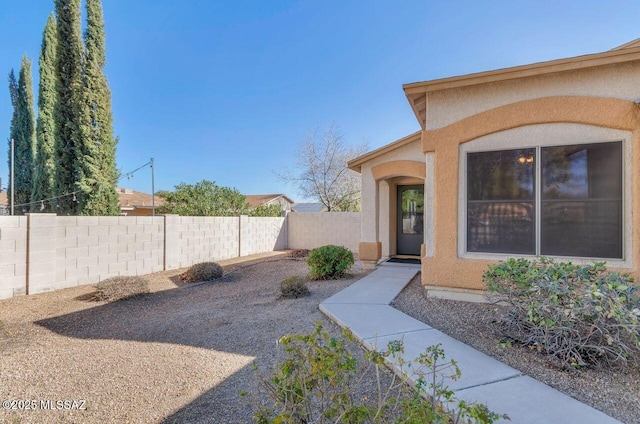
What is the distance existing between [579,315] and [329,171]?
20.3 metres

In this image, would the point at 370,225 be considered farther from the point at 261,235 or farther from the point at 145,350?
the point at 261,235

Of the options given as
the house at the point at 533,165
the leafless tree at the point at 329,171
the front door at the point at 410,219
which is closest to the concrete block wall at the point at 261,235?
the leafless tree at the point at 329,171

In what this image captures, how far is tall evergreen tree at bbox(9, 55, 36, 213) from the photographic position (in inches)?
730

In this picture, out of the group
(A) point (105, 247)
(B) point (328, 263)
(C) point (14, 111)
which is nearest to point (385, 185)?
(B) point (328, 263)

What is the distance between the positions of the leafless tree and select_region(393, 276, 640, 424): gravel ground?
56.7 feet

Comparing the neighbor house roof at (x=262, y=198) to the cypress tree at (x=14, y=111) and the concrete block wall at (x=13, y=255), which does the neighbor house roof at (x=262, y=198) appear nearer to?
the cypress tree at (x=14, y=111)

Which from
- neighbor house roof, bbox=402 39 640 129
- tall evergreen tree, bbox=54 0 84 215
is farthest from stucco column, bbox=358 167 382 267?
tall evergreen tree, bbox=54 0 84 215

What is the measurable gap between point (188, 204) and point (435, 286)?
11.3 metres

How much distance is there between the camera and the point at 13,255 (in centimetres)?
636

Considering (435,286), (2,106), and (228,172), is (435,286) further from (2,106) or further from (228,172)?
(2,106)

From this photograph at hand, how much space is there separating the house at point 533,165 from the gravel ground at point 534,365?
2.24ft

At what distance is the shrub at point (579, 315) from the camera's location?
2873 mm

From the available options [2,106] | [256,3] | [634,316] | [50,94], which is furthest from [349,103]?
[2,106]

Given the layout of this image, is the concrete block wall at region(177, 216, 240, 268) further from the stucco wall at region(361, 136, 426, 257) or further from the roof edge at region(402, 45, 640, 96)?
the roof edge at region(402, 45, 640, 96)
